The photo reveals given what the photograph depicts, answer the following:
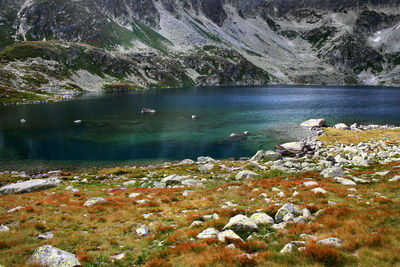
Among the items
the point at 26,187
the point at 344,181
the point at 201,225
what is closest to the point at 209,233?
the point at 201,225

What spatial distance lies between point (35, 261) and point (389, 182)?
67.2ft

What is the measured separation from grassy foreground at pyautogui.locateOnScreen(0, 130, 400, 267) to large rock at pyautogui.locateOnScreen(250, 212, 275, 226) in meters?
0.68

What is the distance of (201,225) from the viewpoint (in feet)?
38.5

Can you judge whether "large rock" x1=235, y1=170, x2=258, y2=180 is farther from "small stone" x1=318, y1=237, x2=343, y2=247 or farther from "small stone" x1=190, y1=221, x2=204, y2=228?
"small stone" x1=318, y1=237, x2=343, y2=247

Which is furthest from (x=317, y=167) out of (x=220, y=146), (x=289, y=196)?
(x=220, y=146)

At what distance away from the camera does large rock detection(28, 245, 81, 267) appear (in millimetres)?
8461

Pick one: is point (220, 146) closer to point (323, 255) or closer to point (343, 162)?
point (343, 162)

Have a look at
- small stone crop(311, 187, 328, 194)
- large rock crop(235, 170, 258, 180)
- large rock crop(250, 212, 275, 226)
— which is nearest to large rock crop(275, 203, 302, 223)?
large rock crop(250, 212, 275, 226)

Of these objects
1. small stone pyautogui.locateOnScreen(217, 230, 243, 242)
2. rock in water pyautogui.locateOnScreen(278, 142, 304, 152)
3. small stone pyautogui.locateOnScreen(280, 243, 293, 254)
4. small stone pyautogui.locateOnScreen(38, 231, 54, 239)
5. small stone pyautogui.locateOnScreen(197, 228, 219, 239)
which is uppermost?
small stone pyautogui.locateOnScreen(280, 243, 293, 254)

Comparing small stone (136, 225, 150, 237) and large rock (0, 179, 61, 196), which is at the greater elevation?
small stone (136, 225, 150, 237)

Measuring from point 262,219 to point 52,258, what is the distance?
354 inches

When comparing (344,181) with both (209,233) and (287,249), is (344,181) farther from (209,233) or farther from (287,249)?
(209,233)

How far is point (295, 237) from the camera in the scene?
951 cm

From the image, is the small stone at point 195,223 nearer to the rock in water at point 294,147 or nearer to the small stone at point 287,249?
the small stone at point 287,249
